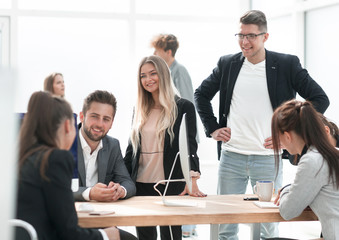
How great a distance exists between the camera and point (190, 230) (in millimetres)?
4809

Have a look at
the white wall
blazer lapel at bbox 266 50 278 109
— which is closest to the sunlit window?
blazer lapel at bbox 266 50 278 109

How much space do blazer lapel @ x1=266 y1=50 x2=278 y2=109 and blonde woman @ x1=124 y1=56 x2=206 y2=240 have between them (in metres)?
0.55

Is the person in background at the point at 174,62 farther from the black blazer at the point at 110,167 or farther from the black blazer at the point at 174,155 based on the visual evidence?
the black blazer at the point at 110,167

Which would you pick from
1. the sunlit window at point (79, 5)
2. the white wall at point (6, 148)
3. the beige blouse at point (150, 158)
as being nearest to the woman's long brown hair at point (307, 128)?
the beige blouse at point (150, 158)

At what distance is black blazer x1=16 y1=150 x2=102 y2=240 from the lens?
1938 mm

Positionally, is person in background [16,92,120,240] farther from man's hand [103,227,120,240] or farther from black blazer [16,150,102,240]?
man's hand [103,227,120,240]

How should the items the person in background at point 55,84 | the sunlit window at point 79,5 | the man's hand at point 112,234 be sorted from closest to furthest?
the man's hand at point 112,234 → the person in background at point 55,84 → the sunlit window at point 79,5

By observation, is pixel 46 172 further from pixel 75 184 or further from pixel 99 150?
pixel 99 150

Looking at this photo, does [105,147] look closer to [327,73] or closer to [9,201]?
[9,201]

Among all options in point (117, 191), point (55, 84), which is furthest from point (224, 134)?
point (55, 84)

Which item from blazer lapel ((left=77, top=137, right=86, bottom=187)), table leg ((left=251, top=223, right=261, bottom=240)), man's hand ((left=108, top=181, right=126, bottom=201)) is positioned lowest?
table leg ((left=251, top=223, right=261, bottom=240))

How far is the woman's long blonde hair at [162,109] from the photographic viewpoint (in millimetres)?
3074

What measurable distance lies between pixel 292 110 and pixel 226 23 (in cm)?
461

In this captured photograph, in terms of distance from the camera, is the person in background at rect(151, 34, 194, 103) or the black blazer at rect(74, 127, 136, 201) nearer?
the black blazer at rect(74, 127, 136, 201)
